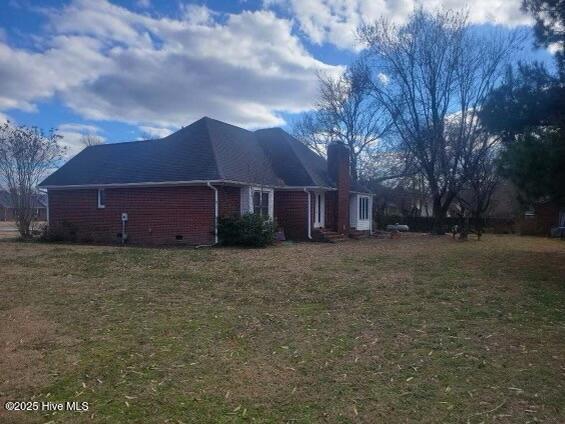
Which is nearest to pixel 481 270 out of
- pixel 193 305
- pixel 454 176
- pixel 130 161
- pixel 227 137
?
pixel 193 305

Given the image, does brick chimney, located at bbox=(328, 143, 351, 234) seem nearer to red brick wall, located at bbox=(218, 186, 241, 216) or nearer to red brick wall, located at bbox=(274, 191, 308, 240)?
red brick wall, located at bbox=(274, 191, 308, 240)

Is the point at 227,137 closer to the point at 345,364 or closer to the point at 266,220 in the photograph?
the point at 266,220

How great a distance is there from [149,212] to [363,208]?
14.5 metres

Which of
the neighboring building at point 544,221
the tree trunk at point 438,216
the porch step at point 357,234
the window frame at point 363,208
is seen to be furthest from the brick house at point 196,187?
the neighboring building at point 544,221

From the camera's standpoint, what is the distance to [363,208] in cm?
2948

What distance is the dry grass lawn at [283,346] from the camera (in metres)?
4.19

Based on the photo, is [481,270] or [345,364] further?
[481,270]

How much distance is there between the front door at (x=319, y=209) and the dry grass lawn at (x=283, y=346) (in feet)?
40.6

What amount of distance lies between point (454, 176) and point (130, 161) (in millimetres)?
19828

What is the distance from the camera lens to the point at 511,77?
13289 millimetres

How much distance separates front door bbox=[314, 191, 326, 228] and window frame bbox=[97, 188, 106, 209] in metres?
9.92

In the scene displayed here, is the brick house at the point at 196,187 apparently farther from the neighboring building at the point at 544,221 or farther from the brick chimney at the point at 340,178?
the neighboring building at the point at 544,221

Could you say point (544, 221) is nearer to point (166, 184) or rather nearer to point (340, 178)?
point (340, 178)

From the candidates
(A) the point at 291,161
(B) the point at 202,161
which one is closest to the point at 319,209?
(A) the point at 291,161
